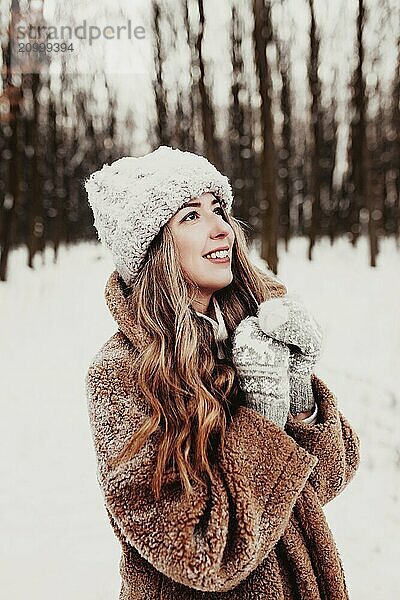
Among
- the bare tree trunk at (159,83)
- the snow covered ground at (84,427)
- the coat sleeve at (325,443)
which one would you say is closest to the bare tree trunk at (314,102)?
the snow covered ground at (84,427)

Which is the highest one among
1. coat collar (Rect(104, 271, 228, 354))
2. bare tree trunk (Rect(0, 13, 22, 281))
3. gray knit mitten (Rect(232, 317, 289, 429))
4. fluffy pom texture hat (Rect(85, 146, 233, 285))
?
bare tree trunk (Rect(0, 13, 22, 281))

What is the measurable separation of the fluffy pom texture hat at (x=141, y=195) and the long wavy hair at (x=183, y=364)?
4cm

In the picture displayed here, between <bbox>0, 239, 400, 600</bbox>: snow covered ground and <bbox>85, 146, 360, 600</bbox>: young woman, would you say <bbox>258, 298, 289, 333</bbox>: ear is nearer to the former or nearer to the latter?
<bbox>85, 146, 360, 600</bbox>: young woman

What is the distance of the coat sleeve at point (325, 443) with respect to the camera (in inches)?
46.2

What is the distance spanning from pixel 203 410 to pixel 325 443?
0.24m

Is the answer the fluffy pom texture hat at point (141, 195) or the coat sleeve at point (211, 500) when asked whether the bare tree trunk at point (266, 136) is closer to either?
the fluffy pom texture hat at point (141, 195)

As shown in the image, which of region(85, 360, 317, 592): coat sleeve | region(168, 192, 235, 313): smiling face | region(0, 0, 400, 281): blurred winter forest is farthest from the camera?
region(0, 0, 400, 281): blurred winter forest

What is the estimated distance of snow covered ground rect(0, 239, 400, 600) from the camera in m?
3.00

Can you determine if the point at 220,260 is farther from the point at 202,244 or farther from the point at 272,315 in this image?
the point at 272,315

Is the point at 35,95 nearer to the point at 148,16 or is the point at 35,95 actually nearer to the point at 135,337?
the point at 148,16

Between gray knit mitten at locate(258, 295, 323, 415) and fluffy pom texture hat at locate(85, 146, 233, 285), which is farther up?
fluffy pom texture hat at locate(85, 146, 233, 285)

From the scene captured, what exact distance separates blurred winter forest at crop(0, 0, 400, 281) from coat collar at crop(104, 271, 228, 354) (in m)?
5.41

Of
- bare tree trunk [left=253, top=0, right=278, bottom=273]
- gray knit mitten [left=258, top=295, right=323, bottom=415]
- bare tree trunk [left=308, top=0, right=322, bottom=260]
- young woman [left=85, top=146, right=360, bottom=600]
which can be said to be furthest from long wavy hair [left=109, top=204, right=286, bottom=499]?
bare tree trunk [left=308, top=0, right=322, bottom=260]

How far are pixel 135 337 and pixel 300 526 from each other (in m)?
0.46
